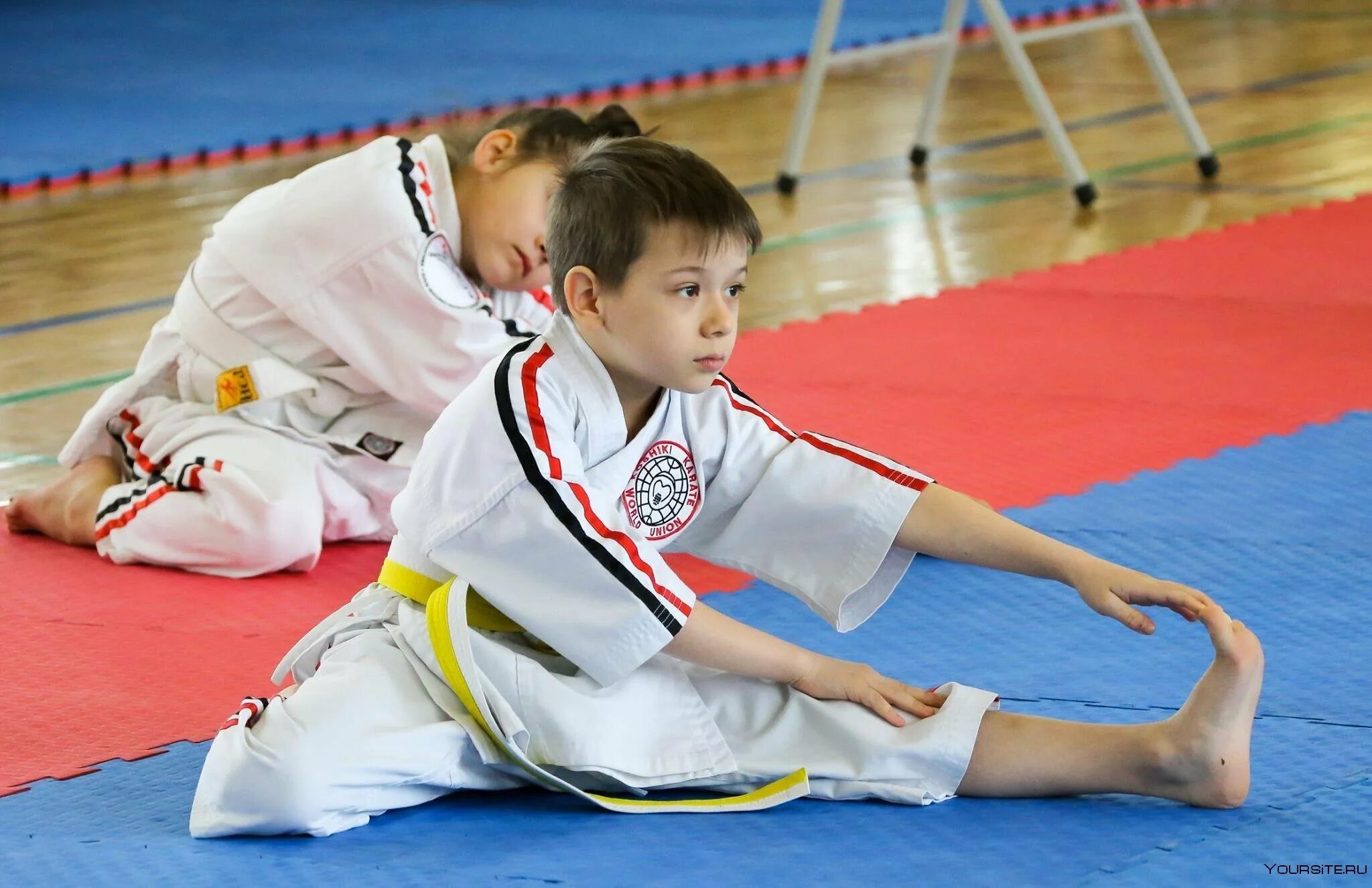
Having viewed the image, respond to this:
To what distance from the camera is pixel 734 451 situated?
7.34 ft

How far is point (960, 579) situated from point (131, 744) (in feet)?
4.02

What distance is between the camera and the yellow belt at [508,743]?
206cm

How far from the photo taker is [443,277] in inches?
123

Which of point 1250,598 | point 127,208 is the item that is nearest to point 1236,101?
point 127,208

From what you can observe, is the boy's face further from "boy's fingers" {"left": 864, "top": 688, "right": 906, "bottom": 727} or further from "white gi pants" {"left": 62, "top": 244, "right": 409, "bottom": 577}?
"white gi pants" {"left": 62, "top": 244, "right": 409, "bottom": 577}

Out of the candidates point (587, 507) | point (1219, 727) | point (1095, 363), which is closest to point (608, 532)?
point (587, 507)

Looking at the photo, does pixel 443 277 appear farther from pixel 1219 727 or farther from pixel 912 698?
pixel 1219 727

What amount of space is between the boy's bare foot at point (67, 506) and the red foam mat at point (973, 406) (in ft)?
0.13

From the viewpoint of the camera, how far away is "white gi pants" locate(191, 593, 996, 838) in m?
2.04

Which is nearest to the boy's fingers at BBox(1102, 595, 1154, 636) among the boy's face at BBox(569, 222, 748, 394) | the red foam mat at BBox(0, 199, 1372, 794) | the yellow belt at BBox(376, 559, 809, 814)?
the yellow belt at BBox(376, 559, 809, 814)

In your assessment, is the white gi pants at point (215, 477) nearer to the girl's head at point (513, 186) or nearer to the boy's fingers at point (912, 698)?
the girl's head at point (513, 186)

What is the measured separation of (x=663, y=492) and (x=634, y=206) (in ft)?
1.15

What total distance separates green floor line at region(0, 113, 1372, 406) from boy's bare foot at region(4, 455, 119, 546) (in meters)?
2.07

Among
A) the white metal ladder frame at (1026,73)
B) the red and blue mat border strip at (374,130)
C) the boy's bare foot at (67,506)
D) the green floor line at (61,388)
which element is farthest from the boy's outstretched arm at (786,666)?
the white metal ladder frame at (1026,73)
